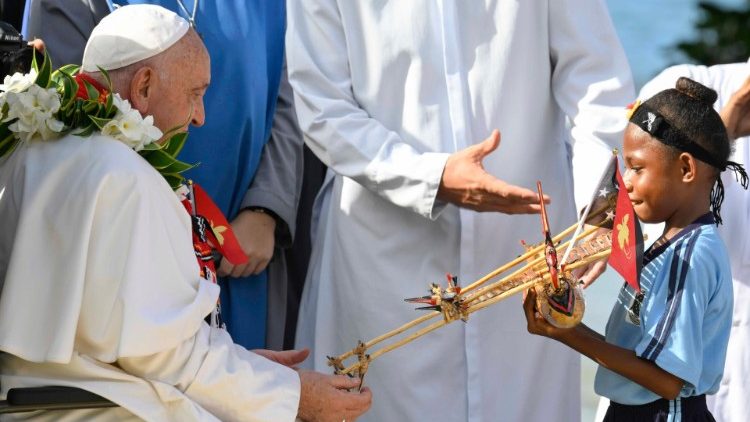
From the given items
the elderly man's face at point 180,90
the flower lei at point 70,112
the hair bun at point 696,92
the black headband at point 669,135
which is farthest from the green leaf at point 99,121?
the hair bun at point 696,92

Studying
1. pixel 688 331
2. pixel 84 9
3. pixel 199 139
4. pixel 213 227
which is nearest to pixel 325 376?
pixel 213 227

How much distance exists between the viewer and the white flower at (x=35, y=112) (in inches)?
147

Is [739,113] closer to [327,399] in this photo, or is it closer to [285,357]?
[285,357]

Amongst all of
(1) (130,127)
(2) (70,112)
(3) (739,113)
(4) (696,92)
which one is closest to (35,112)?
(2) (70,112)

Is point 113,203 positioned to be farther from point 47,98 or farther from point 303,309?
point 303,309

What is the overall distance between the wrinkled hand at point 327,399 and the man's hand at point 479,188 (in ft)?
2.41

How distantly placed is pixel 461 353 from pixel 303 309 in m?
0.62

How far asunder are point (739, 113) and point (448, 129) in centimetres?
111

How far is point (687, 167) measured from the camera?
4.18 meters

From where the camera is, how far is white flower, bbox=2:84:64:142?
372 centimetres

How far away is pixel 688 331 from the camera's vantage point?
4008mm

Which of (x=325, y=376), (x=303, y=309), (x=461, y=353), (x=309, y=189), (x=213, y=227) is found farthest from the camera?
(x=309, y=189)

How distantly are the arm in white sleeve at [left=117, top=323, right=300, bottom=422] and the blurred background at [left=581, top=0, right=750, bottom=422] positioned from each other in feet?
24.4

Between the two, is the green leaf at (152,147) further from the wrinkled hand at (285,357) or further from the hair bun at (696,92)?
the hair bun at (696,92)
